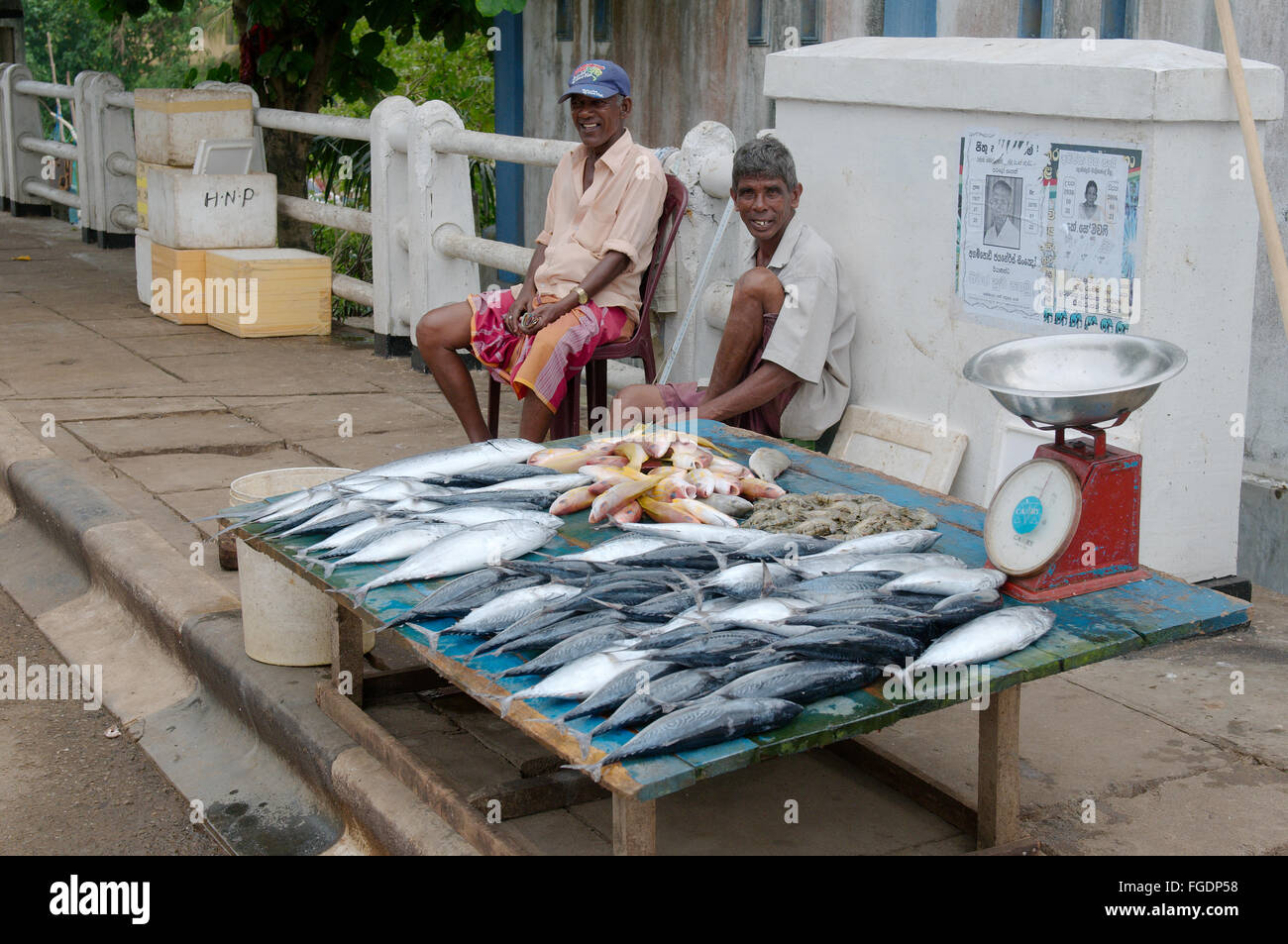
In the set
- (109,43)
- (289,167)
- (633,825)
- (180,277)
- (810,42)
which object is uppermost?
(109,43)

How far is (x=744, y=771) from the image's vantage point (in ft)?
13.4

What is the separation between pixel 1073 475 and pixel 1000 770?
0.73 metres

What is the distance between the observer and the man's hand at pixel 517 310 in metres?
6.23

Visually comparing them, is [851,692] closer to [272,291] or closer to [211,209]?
[272,291]

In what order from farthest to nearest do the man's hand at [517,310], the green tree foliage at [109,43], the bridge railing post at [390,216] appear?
the green tree foliage at [109,43], the bridge railing post at [390,216], the man's hand at [517,310]

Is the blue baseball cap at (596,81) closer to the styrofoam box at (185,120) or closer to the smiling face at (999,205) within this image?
the smiling face at (999,205)

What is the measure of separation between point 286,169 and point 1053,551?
10.1 meters

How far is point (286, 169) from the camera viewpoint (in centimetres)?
1220

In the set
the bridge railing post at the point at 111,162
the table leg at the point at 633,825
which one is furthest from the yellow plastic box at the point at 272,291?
the table leg at the point at 633,825

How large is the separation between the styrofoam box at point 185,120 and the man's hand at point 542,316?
5.57 meters

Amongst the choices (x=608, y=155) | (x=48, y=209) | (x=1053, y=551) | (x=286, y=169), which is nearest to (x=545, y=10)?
(x=286, y=169)

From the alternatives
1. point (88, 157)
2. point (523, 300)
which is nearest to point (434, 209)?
point (523, 300)

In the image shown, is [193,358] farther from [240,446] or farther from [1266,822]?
[1266,822]

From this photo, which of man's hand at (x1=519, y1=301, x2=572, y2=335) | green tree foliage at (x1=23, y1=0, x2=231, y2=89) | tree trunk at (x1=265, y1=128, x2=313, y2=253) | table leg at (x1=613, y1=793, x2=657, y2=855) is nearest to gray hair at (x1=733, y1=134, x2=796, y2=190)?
man's hand at (x1=519, y1=301, x2=572, y2=335)
